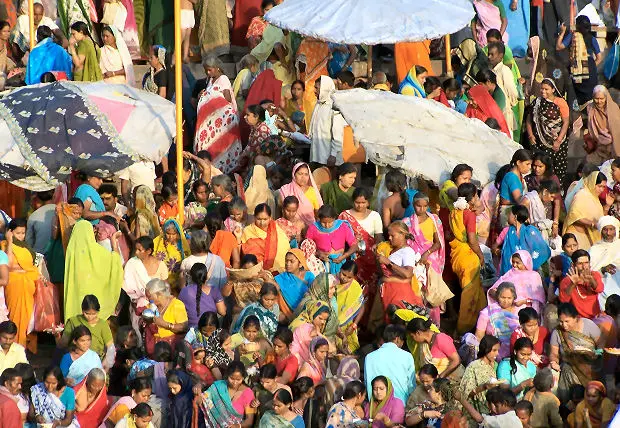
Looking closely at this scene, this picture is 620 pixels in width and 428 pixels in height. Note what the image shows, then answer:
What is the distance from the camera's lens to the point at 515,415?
1738cm

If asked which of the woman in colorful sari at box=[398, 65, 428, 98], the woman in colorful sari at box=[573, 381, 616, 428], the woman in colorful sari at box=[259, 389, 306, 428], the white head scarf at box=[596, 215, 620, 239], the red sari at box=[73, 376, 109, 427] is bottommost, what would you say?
the red sari at box=[73, 376, 109, 427]

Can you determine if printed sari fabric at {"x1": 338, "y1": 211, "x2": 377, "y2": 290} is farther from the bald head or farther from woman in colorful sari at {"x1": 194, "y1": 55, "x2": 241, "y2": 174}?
the bald head

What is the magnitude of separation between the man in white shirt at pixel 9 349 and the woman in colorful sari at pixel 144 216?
1.72 metres

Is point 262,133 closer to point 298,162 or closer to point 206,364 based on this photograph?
point 298,162

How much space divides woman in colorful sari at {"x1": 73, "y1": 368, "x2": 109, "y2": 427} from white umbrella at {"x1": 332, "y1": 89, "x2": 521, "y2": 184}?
3.69 m

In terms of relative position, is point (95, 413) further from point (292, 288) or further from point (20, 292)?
point (292, 288)

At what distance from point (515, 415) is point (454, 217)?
2.79 metres

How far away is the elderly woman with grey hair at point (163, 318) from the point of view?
732 inches

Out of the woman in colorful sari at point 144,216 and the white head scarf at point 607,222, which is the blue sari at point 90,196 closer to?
the woman in colorful sari at point 144,216

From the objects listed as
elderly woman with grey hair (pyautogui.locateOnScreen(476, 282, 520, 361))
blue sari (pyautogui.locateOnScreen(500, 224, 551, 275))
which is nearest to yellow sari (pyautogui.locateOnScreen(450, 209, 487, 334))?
blue sari (pyautogui.locateOnScreen(500, 224, 551, 275))

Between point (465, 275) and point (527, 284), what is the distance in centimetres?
69

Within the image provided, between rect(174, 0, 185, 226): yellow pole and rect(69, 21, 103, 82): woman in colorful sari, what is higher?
rect(174, 0, 185, 226): yellow pole

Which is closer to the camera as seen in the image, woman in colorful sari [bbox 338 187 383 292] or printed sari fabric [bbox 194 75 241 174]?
woman in colorful sari [bbox 338 187 383 292]

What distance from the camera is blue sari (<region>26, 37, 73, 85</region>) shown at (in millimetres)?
21641
